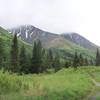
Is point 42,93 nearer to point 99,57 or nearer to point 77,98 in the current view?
point 77,98

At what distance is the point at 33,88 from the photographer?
75.2 feet

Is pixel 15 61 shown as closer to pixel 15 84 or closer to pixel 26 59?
pixel 26 59

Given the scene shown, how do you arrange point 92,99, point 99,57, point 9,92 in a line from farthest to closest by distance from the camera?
point 99,57
point 92,99
point 9,92

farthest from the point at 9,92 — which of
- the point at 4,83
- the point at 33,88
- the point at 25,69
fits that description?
the point at 25,69

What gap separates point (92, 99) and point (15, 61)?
199 ft

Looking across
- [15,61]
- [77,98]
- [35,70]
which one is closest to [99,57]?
[35,70]

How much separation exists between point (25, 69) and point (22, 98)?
76324mm

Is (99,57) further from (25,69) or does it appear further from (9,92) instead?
(9,92)

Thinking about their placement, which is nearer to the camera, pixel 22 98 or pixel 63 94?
pixel 22 98

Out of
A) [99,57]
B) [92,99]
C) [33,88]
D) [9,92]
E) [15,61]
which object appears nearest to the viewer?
[9,92]

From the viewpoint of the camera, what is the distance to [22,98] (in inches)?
771

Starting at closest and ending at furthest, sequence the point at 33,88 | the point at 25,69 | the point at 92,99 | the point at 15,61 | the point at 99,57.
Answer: the point at 33,88, the point at 92,99, the point at 15,61, the point at 25,69, the point at 99,57

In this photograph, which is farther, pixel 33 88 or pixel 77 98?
pixel 77 98

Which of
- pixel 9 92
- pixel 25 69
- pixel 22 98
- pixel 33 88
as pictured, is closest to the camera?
pixel 22 98
